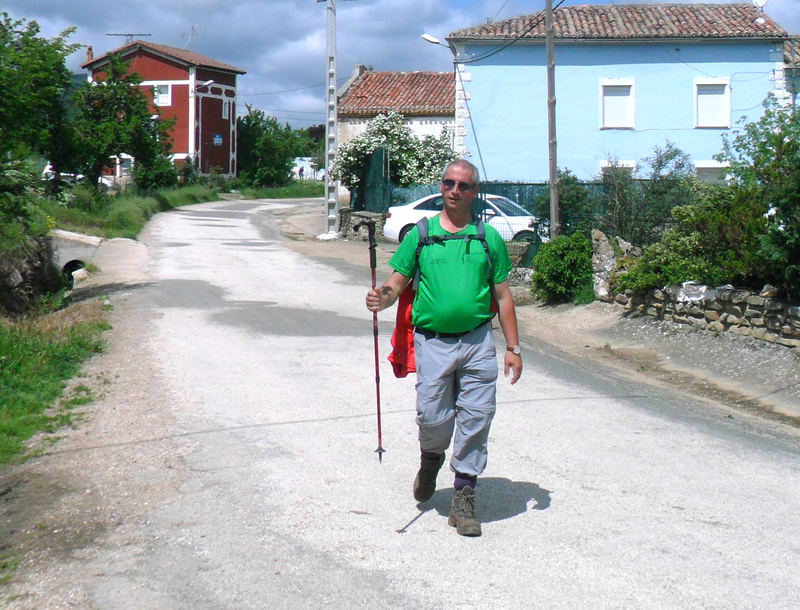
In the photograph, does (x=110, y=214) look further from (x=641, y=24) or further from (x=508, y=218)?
(x=641, y=24)

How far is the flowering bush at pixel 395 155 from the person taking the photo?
26.1m

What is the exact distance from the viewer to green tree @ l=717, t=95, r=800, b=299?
948cm

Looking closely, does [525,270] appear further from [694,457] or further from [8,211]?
[694,457]

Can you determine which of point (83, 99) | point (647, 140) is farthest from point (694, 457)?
point (83, 99)

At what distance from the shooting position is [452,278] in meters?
4.62

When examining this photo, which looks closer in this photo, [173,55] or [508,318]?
[508,318]

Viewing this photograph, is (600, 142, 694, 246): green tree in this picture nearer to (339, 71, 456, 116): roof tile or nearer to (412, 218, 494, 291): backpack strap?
(412, 218, 494, 291): backpack strap

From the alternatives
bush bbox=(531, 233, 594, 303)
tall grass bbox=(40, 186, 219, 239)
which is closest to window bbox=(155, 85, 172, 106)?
tall grass bbox=(40, 186, 219, 239)

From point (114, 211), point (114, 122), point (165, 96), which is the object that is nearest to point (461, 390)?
point (114, 211)

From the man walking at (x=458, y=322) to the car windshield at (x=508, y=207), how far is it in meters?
14.2

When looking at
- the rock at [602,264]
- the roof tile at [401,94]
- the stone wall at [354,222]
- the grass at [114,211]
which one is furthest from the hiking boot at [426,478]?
the roof tile at [401,94]

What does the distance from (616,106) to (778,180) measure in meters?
20.2

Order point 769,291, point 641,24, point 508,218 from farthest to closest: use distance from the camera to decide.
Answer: point 641,24, point 508,218, point 769,291

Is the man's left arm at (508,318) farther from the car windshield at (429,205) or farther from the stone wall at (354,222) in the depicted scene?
the stone wall at (354,222)
